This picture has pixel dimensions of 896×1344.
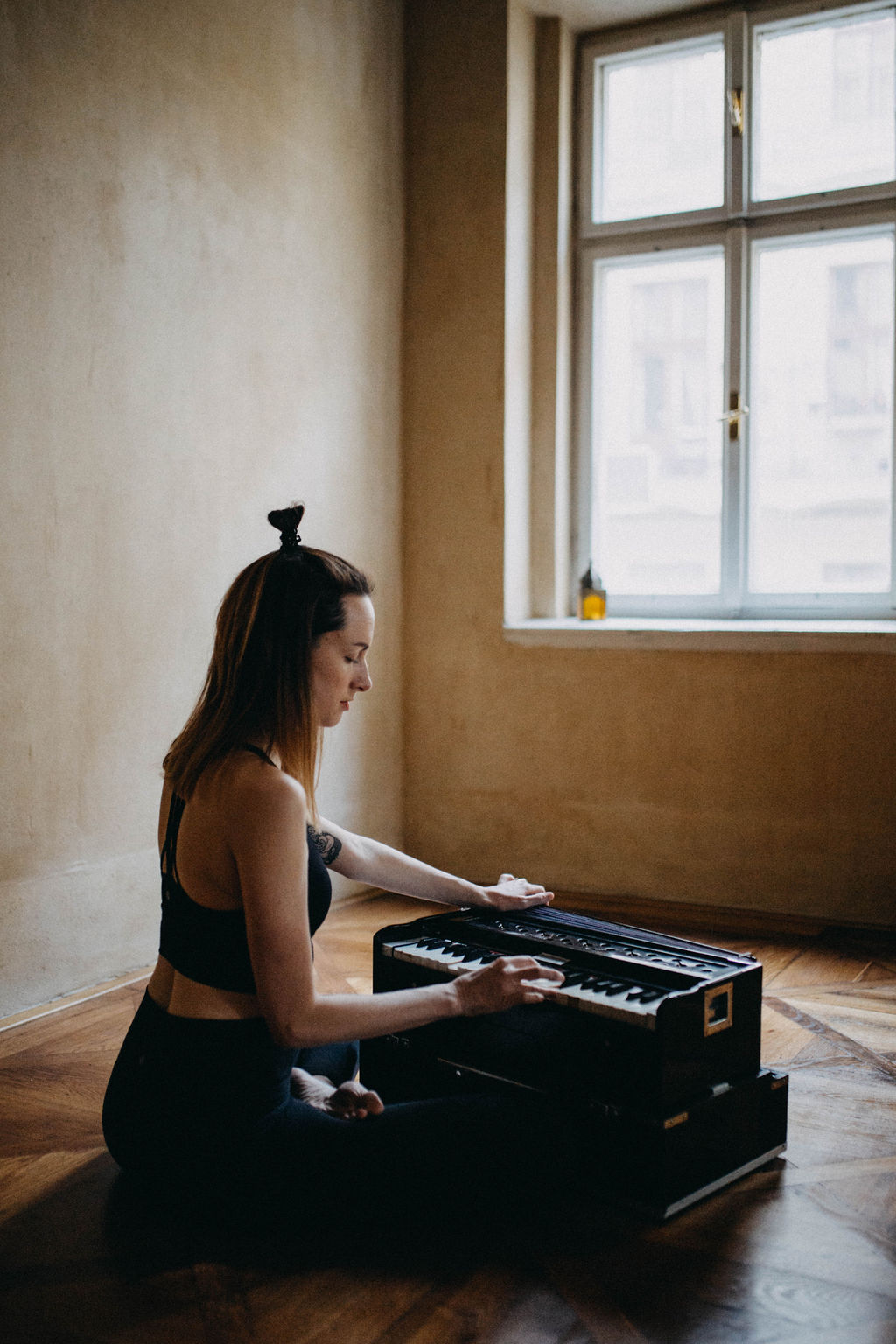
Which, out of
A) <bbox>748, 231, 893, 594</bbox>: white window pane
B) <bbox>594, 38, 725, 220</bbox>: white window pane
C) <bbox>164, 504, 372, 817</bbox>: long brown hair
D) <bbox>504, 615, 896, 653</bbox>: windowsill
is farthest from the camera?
<bbox>594, 38, 725, 220</bbox>: white window pane

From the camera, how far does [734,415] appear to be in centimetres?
417

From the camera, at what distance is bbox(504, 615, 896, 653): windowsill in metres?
3.61

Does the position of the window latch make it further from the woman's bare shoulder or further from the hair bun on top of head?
the woman's bare shoulder

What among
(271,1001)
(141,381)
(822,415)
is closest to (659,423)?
(822,415)

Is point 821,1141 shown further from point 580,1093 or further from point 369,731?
point 369,731

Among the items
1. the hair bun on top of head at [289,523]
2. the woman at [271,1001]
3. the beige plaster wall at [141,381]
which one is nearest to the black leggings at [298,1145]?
the woman at [271,1001]

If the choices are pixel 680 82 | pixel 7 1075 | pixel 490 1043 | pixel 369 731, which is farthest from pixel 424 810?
pixel 680 82

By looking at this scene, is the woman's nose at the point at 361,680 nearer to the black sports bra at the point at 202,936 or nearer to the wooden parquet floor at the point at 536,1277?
the black sports bra at the point at 202,936

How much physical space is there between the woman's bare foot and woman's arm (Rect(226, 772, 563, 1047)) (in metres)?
0.12

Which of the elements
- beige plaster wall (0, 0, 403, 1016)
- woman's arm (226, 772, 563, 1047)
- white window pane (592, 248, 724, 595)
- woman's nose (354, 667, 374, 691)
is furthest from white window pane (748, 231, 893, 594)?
woman's arm (226, 772, 563, 1047)

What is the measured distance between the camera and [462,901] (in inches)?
87.4

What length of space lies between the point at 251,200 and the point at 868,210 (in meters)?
2.07

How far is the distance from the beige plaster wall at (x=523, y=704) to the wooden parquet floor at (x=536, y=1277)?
1.49 m

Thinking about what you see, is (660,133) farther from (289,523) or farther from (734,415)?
(289,523)
